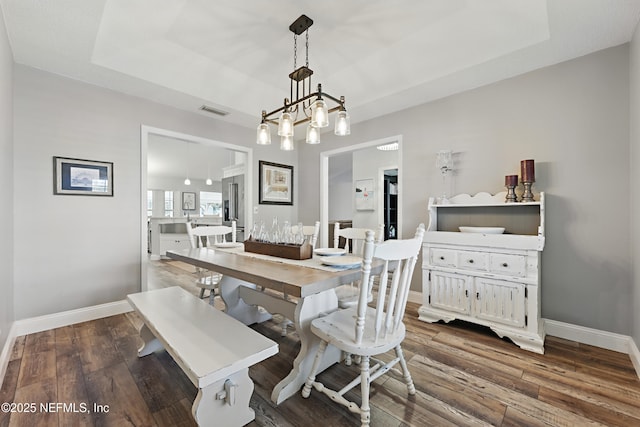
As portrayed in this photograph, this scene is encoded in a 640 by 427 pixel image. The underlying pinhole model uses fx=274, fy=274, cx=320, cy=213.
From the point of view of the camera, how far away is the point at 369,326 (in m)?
1.57

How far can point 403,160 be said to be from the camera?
3.38m

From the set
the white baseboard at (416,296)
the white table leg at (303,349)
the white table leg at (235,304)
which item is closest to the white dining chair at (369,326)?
the white table leg at (303,349)

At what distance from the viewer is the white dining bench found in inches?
47.7

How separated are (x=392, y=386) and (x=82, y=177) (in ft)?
10.9

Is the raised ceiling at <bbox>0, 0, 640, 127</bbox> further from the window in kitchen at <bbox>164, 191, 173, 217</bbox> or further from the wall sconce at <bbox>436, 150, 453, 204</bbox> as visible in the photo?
the window in kitchen at <bbox>164, 191, 173, 217</bbox>

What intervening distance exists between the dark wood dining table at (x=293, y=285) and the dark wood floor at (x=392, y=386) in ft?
0.40

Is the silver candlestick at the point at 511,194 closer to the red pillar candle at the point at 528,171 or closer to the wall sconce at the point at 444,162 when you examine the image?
the red pillar candle at the point at 528,171

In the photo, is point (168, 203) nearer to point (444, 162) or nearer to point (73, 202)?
point (73, 202)

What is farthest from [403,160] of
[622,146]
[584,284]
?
[584,284]

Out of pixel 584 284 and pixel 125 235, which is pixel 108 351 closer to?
pixel 125 235

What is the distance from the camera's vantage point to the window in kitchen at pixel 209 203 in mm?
10844

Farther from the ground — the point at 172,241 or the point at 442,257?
the point at 442,257

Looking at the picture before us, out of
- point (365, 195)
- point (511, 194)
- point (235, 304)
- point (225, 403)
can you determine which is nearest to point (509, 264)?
Result: point (511, 194)

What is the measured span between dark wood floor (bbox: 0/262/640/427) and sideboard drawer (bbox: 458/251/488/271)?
1.99 feet
